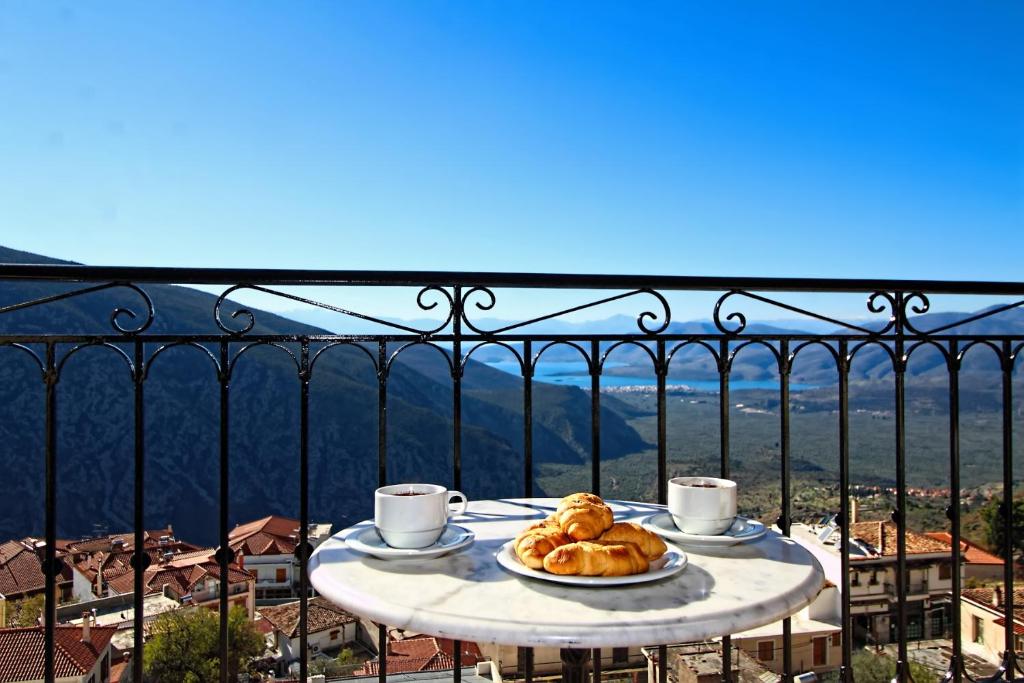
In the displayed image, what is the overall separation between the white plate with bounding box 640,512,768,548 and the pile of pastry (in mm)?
155

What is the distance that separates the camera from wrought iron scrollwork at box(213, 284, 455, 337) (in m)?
1.54

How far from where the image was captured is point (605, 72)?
1445 centimetres

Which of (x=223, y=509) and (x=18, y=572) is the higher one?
(x=223, y=509)

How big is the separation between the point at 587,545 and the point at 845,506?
1.25 metres

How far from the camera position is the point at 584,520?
36.5 inches

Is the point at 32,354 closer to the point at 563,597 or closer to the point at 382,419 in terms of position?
the point at 382,419

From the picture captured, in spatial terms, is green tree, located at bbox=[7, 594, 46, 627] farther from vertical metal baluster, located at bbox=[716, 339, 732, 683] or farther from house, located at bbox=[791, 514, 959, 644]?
vertical metal baluster, located at bbox=[716, 339, 732, 683]

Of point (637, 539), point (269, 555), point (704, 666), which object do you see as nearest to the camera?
point (637, 539)

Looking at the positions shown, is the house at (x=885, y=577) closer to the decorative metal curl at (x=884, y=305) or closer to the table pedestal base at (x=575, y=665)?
the decorative metal curl at (x=884, y=305)

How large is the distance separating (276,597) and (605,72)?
26.1 m

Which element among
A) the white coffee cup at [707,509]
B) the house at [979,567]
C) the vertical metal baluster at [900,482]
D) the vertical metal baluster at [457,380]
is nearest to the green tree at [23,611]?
the vertical metal baluster at [457,380]

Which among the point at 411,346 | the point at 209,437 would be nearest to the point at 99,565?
the point at 209,437

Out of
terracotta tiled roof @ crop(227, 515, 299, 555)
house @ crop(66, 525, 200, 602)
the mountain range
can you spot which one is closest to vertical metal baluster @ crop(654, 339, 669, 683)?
the mountain range

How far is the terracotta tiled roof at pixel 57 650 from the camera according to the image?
41.0 ft
